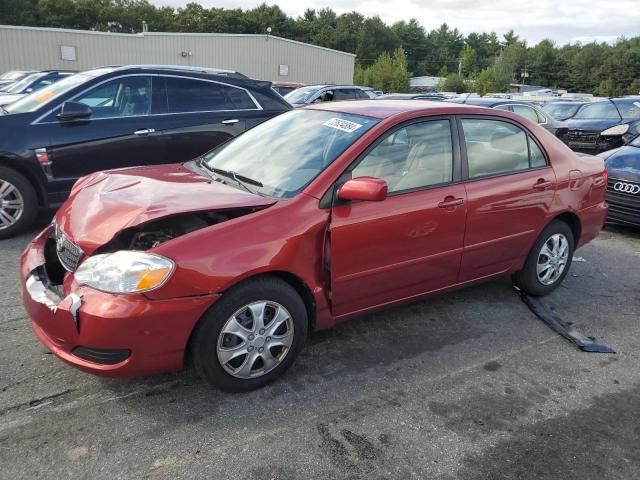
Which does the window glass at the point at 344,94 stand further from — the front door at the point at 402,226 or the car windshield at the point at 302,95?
the front door at the point at 402,226

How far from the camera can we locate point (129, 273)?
8.38 feet

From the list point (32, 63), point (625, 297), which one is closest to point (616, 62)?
point (32, 63)

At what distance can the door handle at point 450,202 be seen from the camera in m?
3.53

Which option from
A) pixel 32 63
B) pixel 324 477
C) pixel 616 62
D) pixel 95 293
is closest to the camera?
pixel 324 477

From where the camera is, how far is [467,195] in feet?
12.0

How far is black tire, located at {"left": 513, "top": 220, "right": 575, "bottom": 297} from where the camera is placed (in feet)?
14.1

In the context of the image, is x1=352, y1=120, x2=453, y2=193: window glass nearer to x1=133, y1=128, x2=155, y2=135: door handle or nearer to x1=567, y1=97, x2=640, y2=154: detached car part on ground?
x1=133, y1=128, x2=155, y2=135: door handle

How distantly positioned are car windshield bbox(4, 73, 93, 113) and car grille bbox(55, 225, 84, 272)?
9.98 ft

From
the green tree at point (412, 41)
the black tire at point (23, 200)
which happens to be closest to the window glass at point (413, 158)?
the black tire at point (23, 200)

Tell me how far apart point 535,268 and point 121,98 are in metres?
4.54

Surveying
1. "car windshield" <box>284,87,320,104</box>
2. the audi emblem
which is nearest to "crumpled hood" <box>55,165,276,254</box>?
the audi emblem

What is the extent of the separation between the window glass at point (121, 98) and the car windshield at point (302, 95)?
28.6 ft

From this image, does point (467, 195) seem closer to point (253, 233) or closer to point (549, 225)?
point (549, 225)

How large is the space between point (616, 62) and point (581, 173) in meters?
98.5
